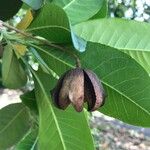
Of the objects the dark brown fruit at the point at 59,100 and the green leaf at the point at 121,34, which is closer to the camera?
the dark brown fruit at the point at 59,100

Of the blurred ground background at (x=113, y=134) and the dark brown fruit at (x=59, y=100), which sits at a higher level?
the dark brown fruit at (x=59, y=100)

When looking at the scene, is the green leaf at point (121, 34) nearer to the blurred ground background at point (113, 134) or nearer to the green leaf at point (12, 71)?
the green leaf at point (12, 71)

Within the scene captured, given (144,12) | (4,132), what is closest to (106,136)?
(144,12)

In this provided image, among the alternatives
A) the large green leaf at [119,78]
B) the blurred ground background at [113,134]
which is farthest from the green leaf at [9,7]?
the blurred ground background at [113,134]

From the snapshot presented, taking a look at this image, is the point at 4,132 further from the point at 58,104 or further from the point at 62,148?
the point at 58,104

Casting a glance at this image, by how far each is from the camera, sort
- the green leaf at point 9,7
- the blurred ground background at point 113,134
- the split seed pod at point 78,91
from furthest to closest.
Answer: the blurred ground background at point 113,134
the green leaf at point 9,7
the split seed pod at point 78,91

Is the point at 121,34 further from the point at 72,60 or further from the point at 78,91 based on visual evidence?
the point at 78,91

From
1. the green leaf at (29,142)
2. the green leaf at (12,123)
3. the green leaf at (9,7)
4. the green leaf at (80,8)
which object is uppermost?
the green leaf at (9,7)

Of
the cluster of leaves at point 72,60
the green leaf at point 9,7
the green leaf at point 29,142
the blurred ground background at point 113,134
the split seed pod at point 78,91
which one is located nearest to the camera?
the split seed pod at point 78,91
